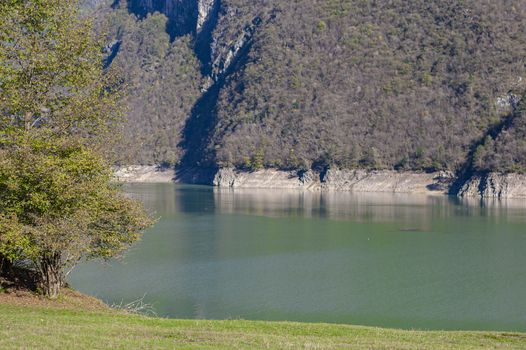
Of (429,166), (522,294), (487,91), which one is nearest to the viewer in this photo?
(522,294)

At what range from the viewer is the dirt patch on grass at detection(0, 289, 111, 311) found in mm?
25547

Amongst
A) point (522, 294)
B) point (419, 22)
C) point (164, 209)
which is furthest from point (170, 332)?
point (419, 22)

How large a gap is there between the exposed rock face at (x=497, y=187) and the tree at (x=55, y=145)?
118 metres

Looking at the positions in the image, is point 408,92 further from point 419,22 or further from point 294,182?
point 294,182

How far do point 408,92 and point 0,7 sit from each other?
161030 millimetres

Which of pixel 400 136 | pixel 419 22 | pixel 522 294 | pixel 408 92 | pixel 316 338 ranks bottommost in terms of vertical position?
pixel 522 294

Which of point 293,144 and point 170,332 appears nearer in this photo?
point 170,332

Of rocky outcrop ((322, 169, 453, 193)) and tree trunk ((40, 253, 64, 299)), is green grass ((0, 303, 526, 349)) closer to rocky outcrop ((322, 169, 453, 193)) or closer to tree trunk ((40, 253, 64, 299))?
tree trunk ((40, 253, 64, 299))

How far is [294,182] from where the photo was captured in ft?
559

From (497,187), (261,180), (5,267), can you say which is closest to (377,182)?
(497,187)

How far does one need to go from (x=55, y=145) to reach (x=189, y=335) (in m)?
10.1

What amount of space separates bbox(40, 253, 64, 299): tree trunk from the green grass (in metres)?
2.46

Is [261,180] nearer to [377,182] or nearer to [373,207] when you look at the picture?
[377,182]

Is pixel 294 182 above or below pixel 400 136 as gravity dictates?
below
